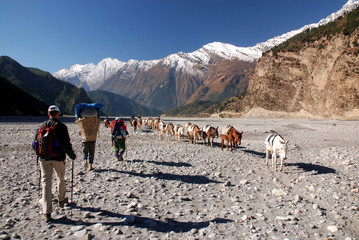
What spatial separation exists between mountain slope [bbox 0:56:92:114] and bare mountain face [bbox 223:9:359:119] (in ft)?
400

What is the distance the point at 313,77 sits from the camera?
3004 inches

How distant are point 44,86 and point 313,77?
17308cm

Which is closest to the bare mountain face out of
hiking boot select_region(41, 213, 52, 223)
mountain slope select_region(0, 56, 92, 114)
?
hiking boot select_region(41, 213, 52, 223)

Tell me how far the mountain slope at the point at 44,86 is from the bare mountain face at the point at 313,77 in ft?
400

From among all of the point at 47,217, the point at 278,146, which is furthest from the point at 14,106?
the point at 278,146

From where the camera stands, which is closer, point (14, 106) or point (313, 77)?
point (14, 106)

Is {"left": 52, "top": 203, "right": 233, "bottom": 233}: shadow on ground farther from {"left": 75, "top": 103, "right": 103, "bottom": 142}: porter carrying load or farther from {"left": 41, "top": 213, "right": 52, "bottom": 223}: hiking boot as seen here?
{"left": 75, "top": 103, "right": 103, "bottom": 142}: porter carrying load

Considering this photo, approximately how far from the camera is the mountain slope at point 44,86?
146 meters

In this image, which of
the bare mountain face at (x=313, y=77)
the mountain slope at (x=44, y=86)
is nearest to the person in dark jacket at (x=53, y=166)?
the bare mountain face at (x=313, y=77)

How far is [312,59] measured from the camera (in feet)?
260

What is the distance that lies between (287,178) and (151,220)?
21.1ft

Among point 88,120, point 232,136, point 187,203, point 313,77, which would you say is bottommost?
point 187,203

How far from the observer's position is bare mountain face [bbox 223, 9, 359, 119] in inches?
2411

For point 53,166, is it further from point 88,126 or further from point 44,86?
point 44,86
